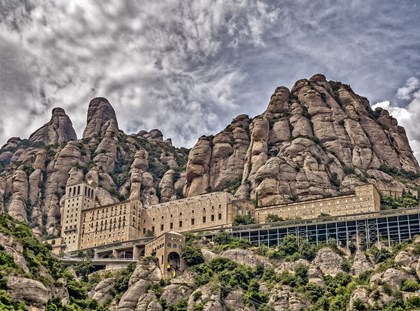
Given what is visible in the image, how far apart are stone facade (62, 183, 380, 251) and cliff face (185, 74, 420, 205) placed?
906 cm

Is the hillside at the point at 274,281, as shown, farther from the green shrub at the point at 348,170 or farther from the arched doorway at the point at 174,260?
→ the green shrub at the point at 348,170

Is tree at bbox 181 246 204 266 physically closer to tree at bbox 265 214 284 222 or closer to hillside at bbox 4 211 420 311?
hillside at bbox 4 211 420 311

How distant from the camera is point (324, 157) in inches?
6678

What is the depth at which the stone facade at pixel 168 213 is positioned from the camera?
145m

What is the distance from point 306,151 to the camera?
168m

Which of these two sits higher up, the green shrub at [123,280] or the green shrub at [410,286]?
the green shrub at [123,280]

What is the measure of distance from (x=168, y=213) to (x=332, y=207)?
3967 cm

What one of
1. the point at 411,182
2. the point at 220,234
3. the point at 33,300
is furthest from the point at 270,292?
the point at 411,182

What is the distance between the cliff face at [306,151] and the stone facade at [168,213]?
906 centimetres

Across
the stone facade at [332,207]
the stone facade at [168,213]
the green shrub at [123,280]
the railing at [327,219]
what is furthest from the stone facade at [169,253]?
the stone facade at [332,207]

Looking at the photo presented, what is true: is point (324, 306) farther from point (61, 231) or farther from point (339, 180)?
point (61, 231)

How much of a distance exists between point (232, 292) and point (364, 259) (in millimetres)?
24335

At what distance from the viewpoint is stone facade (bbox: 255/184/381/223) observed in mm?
141625

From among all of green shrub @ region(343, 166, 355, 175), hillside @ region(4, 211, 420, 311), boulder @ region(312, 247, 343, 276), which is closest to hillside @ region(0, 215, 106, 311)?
hillside @ region(4, 211, 420, 311)
